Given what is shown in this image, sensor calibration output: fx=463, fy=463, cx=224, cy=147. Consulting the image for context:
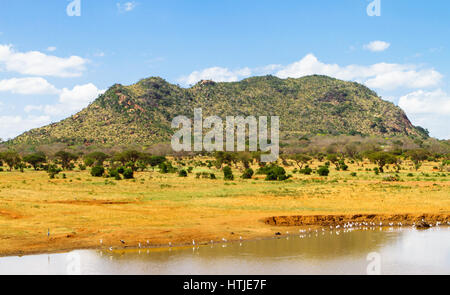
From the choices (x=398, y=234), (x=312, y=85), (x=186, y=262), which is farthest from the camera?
(x=312, y=85)

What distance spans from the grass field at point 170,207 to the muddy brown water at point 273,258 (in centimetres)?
A: 129

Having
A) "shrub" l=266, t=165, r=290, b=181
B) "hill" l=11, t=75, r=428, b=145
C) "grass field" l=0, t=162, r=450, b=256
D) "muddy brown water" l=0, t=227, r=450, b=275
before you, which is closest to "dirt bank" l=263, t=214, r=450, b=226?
"grass field" l=0, t=162, r=450, b=256

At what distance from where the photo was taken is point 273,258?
16438 mm

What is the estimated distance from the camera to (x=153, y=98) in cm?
12662

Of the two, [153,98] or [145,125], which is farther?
[153,98]

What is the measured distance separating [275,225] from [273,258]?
595cm

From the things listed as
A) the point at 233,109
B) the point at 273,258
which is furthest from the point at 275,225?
the point at 233,109

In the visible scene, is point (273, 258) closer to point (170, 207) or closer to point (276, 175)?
point (170, 207)

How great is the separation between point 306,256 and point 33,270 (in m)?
9.27

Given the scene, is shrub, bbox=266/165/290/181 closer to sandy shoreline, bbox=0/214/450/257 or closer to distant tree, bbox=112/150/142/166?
sandy shoreline, bbox=0/214/450/257

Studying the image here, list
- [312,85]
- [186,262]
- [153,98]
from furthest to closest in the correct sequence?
[312,85] < [153,98] < [186,262]
